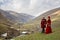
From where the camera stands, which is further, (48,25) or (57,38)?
(48,25)

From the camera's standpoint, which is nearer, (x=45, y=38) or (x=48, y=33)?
(x=45, y=38)

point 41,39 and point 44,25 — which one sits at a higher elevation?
point 44,25

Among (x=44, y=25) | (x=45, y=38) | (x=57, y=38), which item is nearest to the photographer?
(x=57, y=38)

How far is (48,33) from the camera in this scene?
31359 mm

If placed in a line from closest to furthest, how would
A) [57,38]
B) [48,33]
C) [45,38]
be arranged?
[57,38], [45,38], [48,33]

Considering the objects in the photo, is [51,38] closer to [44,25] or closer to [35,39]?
[35,39]

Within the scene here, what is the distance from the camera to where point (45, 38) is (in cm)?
2889

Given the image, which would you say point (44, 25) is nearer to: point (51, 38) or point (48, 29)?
point (48, 29)

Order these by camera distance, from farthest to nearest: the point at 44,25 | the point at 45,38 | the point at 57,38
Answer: the point at 44,25, the point at 45,38, the point at 57,38

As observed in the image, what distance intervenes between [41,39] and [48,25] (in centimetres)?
388

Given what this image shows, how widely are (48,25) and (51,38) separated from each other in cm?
472

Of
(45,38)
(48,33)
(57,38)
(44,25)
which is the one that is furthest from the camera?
(44,25)

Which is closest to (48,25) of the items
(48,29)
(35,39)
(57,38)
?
(48,29)

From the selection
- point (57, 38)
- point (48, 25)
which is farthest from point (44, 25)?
point (57, 38)
